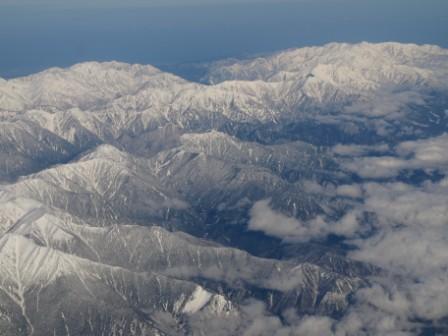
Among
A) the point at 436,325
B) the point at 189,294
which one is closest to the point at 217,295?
the point at 189,294

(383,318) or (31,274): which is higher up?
(31,274)

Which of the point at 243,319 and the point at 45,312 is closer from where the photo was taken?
the point at 45,312

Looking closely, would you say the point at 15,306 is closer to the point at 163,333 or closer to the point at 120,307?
the point at 120,307

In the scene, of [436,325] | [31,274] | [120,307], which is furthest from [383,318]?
[31,274]

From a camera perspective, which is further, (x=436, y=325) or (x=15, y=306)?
(x=436, y=325)

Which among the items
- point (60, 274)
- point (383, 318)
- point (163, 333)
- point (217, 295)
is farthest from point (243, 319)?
point (60, 274)

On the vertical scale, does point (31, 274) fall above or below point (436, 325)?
above

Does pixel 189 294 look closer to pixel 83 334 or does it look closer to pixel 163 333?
pixel 163 333

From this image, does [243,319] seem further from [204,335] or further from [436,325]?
[436,325]
